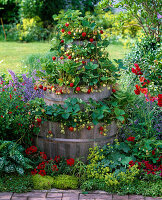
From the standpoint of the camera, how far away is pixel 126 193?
3145mm

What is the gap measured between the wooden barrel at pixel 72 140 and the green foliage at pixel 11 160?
36 cm

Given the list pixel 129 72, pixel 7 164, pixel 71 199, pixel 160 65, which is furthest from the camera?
pixel 129 72

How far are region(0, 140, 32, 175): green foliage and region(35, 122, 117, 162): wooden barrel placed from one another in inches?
14.2

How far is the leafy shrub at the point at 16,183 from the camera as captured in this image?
3143 mm

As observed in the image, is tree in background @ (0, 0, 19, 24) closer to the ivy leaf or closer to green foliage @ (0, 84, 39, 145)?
green foliage @ (0, 84, 39, 145)

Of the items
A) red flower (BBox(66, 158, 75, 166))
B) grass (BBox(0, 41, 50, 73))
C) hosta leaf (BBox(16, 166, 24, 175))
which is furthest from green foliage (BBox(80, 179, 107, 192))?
grass (BBox(0, 41, 50, 73))

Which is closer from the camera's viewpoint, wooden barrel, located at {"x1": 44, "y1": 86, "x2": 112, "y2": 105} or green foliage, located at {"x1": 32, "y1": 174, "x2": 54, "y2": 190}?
green foliage, located at {"x1": 32, "y1": 174, "x2": 54, "y2": 190}

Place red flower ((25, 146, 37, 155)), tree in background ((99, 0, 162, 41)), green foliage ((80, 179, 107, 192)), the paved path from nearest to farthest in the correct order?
the paved path → green foliage ((80, 179, 107, 192)) → red flower ((25, 146, 37, 155)) → tree in background ((99, 0, 162, 41))

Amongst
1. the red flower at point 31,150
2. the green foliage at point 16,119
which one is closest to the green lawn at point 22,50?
the green foliage at point 16,119

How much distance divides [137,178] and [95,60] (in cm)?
147

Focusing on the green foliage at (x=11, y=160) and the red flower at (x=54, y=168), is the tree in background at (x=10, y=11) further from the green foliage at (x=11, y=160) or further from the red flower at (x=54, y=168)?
the red flower at (x=54, y=168)

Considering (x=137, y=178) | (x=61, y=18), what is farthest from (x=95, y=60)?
(x=137, y=178)

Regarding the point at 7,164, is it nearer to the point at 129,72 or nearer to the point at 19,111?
the point at 19,111

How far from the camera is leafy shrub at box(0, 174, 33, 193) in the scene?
124 inches
